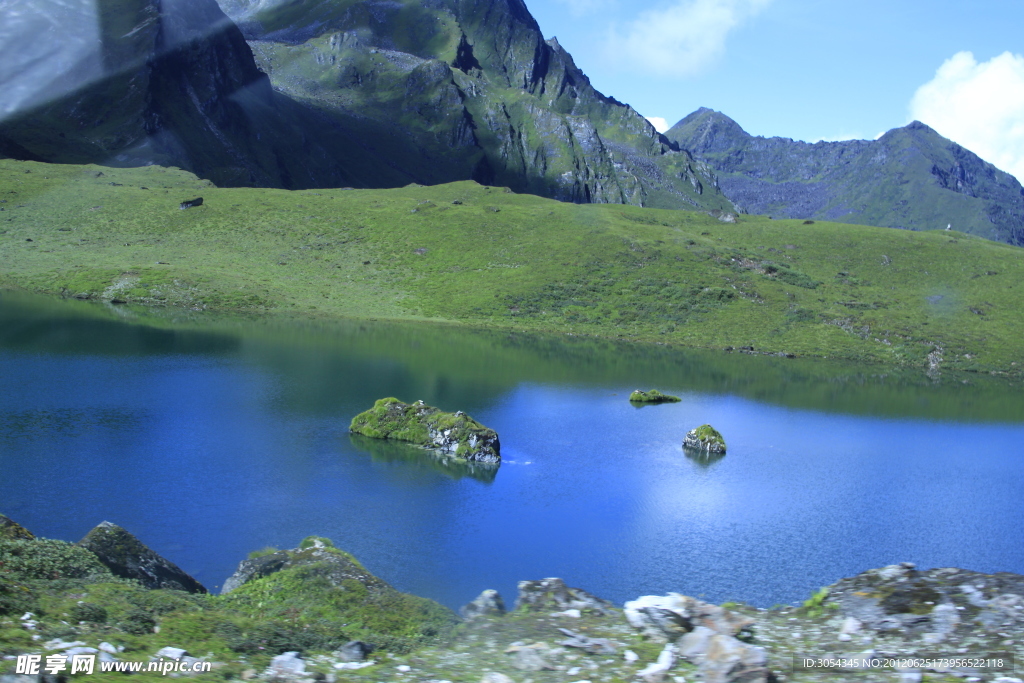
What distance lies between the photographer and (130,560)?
59.5 ft

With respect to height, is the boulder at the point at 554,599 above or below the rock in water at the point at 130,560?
below

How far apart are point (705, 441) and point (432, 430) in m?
18.5

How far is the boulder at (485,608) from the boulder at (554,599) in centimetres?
50

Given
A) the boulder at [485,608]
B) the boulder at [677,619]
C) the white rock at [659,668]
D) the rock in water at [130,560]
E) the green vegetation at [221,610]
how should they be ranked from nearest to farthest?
the white rock at [659,668] < the green vegetation at [221,610] < the boulder at [677,619] < the boulder at [485,608] < the rock in water at [130,560]

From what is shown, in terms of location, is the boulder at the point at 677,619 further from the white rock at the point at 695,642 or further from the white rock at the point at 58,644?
the white rock at the point at 58,644

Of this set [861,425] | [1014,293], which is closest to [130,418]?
[861,425]

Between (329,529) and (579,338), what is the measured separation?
7669cm

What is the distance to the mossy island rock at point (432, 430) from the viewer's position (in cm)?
4062

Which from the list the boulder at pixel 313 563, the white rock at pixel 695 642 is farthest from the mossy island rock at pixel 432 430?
the white rock at pixel 695 642

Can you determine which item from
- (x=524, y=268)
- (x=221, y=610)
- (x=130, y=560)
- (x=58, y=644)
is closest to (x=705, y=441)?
(x=130, y=560)

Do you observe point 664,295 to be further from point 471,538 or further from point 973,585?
point 973,585

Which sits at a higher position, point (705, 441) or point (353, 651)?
point (705, 441)

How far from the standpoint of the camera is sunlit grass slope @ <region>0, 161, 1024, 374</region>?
105 metres

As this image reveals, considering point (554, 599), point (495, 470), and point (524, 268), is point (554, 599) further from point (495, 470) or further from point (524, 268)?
point (524, 268)
